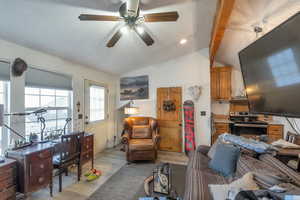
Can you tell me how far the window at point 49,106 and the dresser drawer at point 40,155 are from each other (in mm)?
688

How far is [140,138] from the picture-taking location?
3.66 metres

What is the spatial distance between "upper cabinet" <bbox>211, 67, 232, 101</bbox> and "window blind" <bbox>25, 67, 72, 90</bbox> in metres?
3.98

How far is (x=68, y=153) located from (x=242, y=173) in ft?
8.34

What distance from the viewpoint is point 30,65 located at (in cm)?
231

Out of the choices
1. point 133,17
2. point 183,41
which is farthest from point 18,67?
point 183,41

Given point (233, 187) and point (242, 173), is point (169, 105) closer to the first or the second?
point (242, 173)

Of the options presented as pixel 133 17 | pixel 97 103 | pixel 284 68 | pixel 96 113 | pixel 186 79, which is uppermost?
pixel 133 17

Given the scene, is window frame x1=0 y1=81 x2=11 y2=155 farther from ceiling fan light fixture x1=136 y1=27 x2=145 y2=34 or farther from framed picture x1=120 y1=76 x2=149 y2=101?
framed picture x1=120 y1=76 x2=149 y2=101

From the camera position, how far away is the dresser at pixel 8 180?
1577mm

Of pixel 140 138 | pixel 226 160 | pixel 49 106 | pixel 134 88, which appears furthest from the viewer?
pixel 134 88

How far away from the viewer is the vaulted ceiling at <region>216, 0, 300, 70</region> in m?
1.71

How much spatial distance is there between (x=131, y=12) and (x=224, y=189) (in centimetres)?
202

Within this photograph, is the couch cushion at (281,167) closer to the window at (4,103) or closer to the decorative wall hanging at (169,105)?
the decorative wall hanging at (169,105)

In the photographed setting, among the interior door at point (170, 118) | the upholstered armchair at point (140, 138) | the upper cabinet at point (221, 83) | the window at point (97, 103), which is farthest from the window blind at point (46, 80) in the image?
the upper cabinet at point (221, 83)
